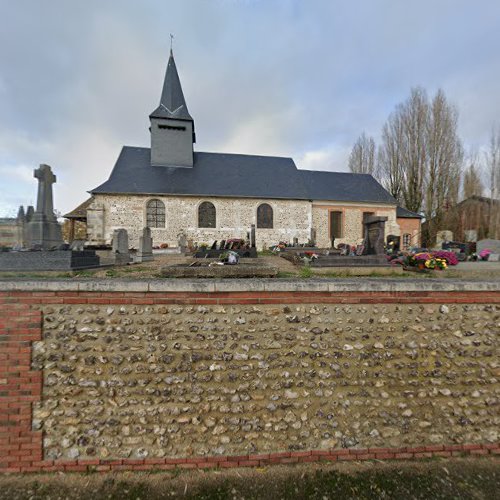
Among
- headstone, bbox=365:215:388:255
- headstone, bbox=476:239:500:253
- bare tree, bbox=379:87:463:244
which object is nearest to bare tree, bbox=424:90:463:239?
bare tree, bbox=379:87:463:244

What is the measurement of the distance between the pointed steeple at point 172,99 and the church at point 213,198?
8 centimetres

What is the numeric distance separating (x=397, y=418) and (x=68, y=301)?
3.81 metres

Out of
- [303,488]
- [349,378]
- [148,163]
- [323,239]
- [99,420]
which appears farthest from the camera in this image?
[323,239]

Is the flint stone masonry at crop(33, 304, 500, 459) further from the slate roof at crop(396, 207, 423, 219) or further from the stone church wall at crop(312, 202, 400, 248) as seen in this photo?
the slate roof at crop(396, 207, 423, 219)

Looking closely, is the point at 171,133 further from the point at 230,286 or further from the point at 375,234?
the point at 230,286

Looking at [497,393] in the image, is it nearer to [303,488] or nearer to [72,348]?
[303,488]

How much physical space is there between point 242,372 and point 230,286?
0.95 metres

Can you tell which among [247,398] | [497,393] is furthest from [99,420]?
[497,393]

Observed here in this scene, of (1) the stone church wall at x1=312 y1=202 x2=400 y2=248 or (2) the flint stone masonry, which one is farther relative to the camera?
(1) the stone church wall at x1=312 y1=202 x2=400 y2=248

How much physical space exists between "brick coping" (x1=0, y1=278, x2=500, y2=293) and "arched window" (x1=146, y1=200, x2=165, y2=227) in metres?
15.4

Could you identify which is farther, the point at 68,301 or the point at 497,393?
the point at 497,393

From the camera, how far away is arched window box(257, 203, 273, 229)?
18.6 m

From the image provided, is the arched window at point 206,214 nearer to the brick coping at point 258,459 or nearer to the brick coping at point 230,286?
the brick coping at point 230,286

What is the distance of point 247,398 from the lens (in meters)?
2.54
